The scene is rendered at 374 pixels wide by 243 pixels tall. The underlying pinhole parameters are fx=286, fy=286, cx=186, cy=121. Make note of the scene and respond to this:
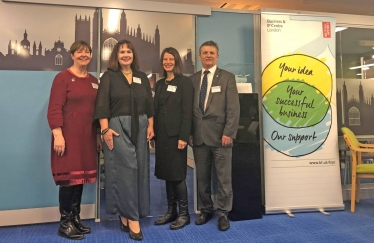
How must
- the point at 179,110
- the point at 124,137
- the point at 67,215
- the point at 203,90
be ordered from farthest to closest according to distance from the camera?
the point at 203,90 → the point at 179,110 → the point at 67,215 → the point at 124,137

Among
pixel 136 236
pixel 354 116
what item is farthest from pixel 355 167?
pixel 136 236

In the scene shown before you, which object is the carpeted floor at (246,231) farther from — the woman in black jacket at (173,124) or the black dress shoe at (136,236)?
the woman in black jacket at (173,124)

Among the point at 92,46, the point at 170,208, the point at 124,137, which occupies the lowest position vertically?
the point at 170,208

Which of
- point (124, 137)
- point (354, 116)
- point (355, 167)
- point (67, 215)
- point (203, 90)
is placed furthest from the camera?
point (354, 116)

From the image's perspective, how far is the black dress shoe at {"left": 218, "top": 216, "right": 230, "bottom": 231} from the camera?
2.55 metres

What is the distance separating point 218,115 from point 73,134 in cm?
125

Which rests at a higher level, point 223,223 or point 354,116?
point 354,116

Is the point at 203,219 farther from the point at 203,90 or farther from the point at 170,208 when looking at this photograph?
the point at 203,90

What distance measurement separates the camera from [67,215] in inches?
95.4

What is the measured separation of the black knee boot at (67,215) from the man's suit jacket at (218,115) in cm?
119

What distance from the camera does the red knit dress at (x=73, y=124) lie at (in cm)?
229

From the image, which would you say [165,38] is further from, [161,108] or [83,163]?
[83,163]

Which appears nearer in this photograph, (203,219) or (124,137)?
(124,137)

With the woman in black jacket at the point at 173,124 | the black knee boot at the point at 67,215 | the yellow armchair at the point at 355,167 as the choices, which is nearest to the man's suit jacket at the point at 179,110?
the woman in black jacket at the point at 173,124
